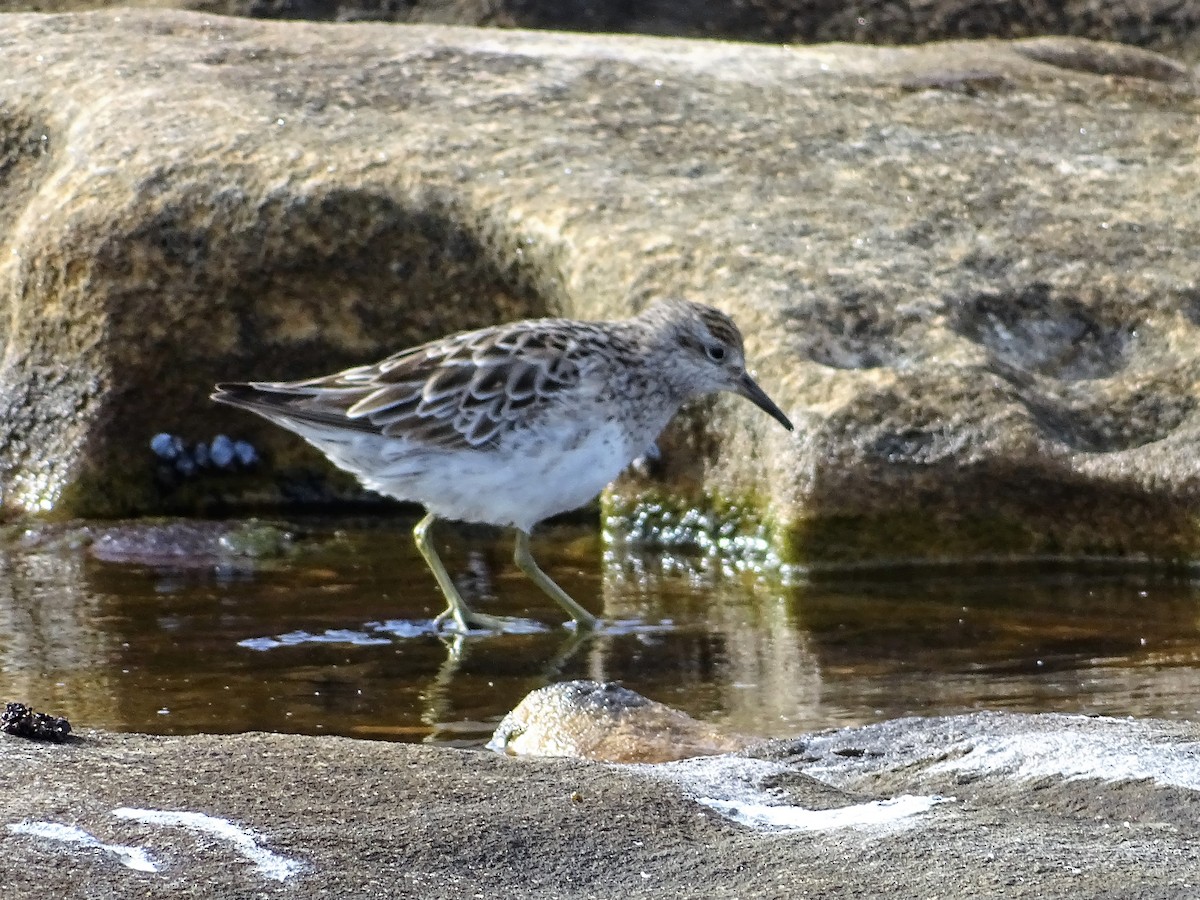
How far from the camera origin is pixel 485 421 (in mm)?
6973

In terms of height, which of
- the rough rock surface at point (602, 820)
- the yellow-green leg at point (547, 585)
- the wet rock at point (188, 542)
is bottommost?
the wet rock at point (188, 542)

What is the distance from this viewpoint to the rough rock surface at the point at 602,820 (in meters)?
3.54

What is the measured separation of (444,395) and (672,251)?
176 centimetres

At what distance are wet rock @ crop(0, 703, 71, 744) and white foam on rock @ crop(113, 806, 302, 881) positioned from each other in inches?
24.0

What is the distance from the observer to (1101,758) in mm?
4406

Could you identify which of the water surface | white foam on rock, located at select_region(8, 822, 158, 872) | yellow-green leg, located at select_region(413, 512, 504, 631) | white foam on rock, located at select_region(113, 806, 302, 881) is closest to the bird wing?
yellow-green leg, located at select_region(413, 512, 504, 631)

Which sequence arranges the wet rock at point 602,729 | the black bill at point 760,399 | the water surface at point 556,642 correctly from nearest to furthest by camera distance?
the wet rock at point 602,729
the water surface at point 556,642
the black bill at point 760,399

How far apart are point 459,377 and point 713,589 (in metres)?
1.31

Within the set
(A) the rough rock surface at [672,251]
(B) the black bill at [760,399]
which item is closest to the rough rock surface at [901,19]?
(A) the rough rock surface at [672,251]

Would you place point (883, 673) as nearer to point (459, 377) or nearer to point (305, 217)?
point (459, 377)

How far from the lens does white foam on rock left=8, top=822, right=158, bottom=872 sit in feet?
11.5

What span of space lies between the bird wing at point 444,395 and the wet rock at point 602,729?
1873 mm

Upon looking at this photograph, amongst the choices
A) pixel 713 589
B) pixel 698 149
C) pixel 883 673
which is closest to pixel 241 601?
pixel 713 589

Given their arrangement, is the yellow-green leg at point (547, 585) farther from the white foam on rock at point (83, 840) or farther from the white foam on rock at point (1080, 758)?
the white foam on rock at point (83, 840)
